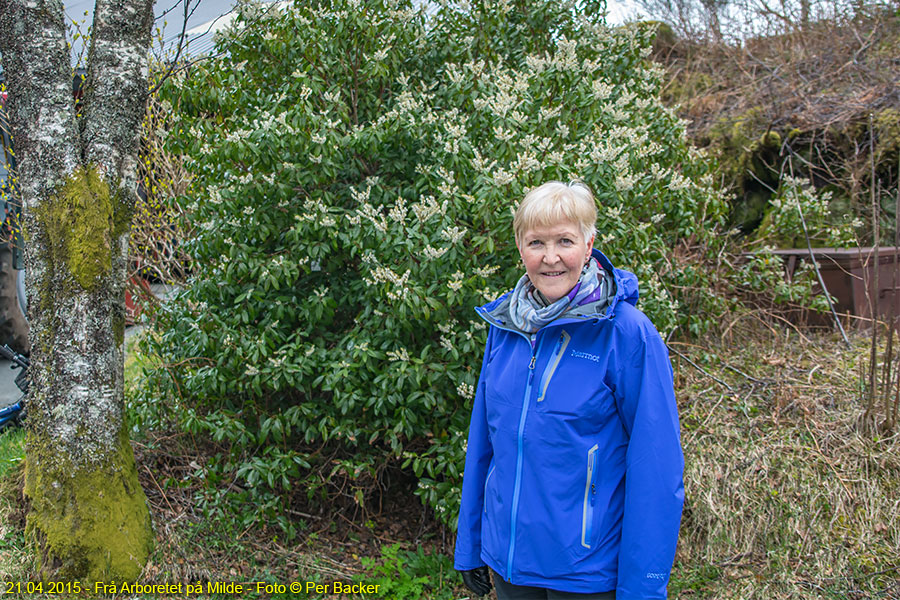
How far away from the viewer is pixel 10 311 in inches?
250

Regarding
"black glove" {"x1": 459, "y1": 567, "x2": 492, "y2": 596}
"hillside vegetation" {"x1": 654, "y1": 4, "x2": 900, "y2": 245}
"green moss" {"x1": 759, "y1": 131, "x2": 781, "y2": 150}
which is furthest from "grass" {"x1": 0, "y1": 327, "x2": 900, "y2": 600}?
"green moss" {"x1": 759, "y1": 131, "x2": 781, "y2": 150}

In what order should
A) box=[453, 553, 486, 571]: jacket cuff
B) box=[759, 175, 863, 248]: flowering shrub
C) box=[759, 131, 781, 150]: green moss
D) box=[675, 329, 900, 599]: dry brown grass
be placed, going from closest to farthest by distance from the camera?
box=[453, 553, 486, 571]: jacket cuff → box=[675, 329, 900, 599]: dry brown grass → box=[759, 175, 863, 248]: flowering shrub → box=[759, 131, 781, 150]: green moss

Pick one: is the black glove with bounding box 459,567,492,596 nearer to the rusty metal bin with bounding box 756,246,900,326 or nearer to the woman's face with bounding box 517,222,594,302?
the woman's face with bounding box 517,222,594,302

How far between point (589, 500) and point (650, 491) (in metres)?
0.18

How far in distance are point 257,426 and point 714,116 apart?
7701 mm

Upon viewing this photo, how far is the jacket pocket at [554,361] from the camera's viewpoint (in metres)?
2.16

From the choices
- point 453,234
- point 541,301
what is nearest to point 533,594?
point 541,301

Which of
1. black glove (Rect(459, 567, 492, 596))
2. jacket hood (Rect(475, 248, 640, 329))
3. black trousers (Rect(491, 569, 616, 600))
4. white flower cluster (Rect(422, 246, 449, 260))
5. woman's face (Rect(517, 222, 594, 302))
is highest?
white flower cluster (Rect(422, 246, 449, 260))

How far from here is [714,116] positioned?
9453 millimetres

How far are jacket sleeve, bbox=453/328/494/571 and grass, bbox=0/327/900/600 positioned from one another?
1536 millimetres

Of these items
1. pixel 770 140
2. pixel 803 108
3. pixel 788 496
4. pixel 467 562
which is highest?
pixel 803 108

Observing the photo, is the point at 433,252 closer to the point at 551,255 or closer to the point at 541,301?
the point at 541,301

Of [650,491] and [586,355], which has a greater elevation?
[586,355]

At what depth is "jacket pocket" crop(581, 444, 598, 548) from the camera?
2.09 metres
